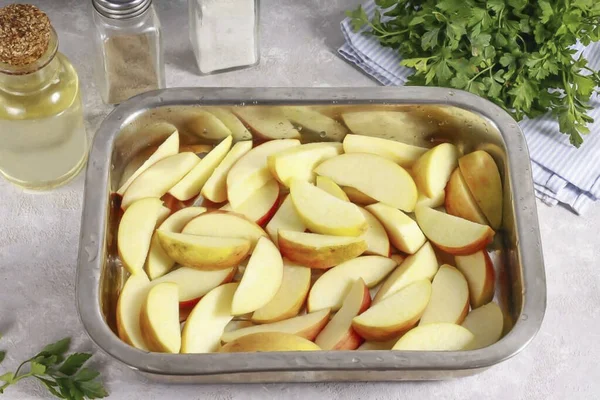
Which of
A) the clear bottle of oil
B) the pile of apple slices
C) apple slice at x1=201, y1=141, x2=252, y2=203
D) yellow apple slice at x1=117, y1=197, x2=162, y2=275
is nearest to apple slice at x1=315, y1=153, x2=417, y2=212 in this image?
the pile of apple slices

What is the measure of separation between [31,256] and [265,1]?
0.56 m

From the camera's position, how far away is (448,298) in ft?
3.52

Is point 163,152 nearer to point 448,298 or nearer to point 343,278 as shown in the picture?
point 343,278

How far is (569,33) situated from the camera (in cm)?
125

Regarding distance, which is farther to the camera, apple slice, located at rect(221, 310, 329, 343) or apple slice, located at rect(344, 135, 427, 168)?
apple slice, located at rect(344, 135, 427, 168)

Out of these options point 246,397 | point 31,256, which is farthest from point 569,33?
point 31,256

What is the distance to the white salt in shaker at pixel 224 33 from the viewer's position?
4.14 ft

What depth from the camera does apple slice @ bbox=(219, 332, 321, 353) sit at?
0.98m

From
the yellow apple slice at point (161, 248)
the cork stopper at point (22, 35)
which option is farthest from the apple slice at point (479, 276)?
the cork stopper at point (22, 35)

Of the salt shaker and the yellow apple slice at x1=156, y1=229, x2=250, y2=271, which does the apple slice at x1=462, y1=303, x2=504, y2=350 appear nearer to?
the yellow apple slice at x1=156, y1=229, x2=250, y2=271

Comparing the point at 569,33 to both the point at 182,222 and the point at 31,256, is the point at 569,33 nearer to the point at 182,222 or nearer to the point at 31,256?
the point at 182,222

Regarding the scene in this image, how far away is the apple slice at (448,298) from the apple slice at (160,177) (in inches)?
13.7

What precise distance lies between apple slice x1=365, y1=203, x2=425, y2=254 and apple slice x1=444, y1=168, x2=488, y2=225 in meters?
0.06

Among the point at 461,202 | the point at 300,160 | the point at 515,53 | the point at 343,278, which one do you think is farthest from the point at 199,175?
the point at 515,53
